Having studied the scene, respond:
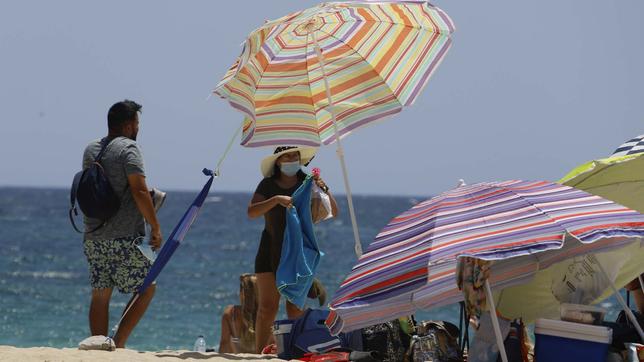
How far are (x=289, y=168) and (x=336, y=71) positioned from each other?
0.70 meters

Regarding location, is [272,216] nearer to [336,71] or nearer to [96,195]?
[336,71]

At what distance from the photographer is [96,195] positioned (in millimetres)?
6781

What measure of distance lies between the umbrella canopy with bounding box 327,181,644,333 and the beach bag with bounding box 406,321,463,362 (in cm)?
40

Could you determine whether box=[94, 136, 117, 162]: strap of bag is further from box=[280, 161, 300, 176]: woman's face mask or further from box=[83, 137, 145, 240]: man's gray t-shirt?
box=[280, 161, 300, 176]: woman's face mask

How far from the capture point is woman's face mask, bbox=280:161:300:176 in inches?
288

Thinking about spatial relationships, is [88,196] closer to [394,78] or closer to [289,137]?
[289,137]

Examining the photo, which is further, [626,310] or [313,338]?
[313,338]

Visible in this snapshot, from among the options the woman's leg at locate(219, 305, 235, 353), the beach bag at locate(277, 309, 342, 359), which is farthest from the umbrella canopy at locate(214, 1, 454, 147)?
the woman's leg at locate(219, 305, 235, 353)

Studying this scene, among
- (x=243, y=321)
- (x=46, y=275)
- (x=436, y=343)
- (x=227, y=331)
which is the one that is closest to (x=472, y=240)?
(x=436, y=343)

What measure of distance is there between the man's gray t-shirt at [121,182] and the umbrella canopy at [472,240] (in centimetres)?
164

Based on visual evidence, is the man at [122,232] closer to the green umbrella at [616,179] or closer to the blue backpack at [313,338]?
the blue backpack at [313,338]

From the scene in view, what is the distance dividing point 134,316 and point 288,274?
0.98 meters

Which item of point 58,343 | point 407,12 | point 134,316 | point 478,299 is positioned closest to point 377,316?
point 478,299

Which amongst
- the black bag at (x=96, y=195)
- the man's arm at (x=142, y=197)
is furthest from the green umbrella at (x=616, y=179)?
the black bag at (x=96, y=195)
